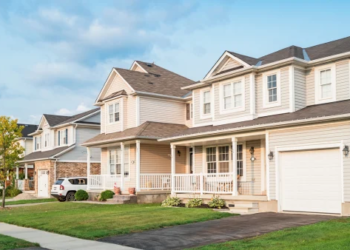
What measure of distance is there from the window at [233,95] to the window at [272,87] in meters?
1.55

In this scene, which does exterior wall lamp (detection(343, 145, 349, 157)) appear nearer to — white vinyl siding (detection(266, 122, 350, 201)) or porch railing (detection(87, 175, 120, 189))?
white vinyl siding (detection(266, 122, 350, 201))

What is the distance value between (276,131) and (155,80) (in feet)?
44.9

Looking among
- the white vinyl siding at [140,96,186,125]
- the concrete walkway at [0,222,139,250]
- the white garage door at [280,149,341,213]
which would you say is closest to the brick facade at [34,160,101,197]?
the white vinyl siding at [140,96,186,125]

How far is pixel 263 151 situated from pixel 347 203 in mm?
6238

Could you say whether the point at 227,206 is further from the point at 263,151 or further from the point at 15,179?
the point at 15,179

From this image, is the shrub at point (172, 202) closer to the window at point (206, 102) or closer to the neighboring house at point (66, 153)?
the window at point (206, 102)

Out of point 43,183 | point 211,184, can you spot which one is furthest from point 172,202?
point 43,183

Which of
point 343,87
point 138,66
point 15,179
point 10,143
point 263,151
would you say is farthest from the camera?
point 15,179

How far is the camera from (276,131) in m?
18.5

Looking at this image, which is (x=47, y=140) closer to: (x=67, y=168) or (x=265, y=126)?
(x=67, y=168)

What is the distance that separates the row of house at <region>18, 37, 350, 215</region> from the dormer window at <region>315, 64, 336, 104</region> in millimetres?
42

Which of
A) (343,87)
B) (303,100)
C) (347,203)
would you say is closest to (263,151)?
(303,100)

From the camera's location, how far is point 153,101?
1131 inches

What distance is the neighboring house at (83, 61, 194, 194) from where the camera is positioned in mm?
26891
